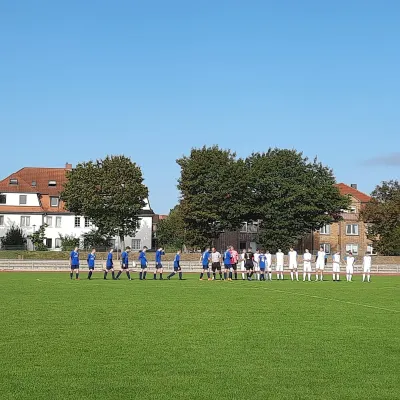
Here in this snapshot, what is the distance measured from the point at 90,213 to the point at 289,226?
22593mm

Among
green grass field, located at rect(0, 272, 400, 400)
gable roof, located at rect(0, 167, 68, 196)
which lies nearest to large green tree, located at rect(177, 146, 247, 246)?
gable roof, located at rect(0, 167, 68, 196)

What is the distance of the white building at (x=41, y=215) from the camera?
3460 inches

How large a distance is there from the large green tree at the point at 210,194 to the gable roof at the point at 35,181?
20881 mm

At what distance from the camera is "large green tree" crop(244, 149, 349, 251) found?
75.0m

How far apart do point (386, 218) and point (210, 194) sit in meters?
20.9

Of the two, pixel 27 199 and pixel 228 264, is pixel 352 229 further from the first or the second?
pixel 228 264

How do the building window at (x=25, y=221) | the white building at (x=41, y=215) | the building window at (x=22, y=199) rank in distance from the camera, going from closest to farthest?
the white building at (x=41, y=215) < the building window at (x=25, y=221) < the building window at (x=22, y=199)

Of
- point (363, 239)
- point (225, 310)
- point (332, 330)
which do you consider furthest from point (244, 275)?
point (363, 239)

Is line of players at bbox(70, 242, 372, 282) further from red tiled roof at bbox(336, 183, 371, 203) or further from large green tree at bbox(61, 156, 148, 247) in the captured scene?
red tiled roof at bbox(336, 183, 371, 203)

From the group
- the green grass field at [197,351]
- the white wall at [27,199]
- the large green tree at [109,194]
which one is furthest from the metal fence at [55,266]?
the green grass field at [197,351]

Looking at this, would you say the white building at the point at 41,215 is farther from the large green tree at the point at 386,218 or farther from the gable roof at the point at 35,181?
the large green tree at the point at 386,218

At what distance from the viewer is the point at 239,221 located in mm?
76438

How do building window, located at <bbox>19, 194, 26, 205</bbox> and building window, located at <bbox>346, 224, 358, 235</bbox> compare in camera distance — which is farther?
building window, located at <bbox>346, 224, 358, 235</bbox>

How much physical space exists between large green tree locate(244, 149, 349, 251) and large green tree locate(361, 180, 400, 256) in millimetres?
4071
